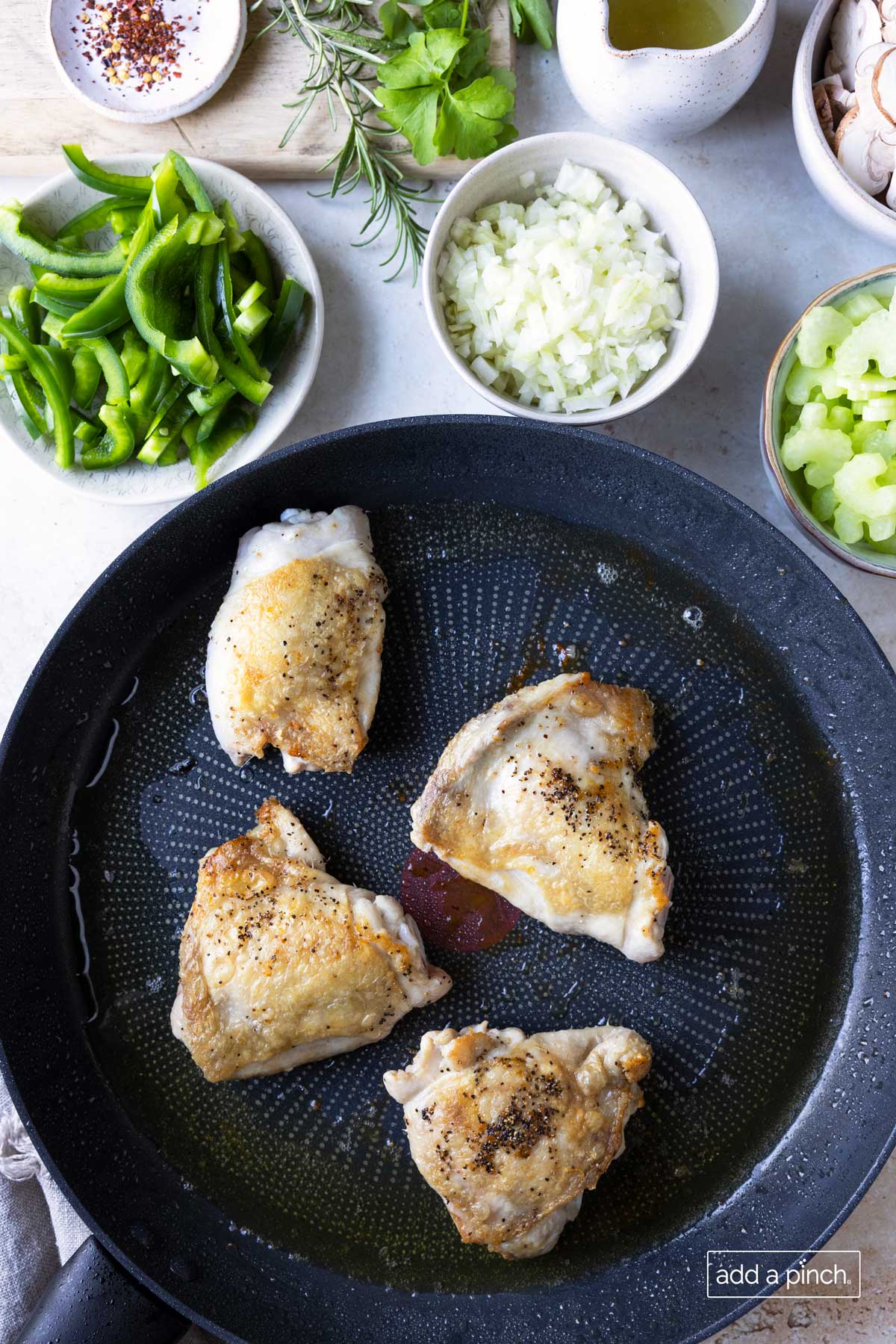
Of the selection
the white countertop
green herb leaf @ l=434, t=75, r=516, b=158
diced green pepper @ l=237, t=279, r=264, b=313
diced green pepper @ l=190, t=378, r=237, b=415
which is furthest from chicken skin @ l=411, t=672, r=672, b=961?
green herb leaf @ l=434, t=75, r=516, b=158

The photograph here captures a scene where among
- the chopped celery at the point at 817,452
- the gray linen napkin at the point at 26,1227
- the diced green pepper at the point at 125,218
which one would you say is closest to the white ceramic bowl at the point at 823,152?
the chopped celery at the point at 817,452

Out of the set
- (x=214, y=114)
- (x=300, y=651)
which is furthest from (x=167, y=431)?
(x=214, y=114)

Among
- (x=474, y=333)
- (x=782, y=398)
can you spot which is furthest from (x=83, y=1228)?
(x=782, y=398)

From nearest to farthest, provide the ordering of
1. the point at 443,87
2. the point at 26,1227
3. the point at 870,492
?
the point at 870,492, the point at 443,87, the point at 26,1227

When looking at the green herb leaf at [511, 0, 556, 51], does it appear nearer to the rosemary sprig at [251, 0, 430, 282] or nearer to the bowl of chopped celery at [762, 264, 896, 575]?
the rosemary sprig at [251, 0, 430, 282]

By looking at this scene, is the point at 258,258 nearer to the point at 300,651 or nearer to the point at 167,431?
the point at 167,431

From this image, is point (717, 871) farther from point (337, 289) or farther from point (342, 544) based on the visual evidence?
point (337, 289)

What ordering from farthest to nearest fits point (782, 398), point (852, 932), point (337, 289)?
point (337, 289)
point (852, 932)
point (782, 398)
